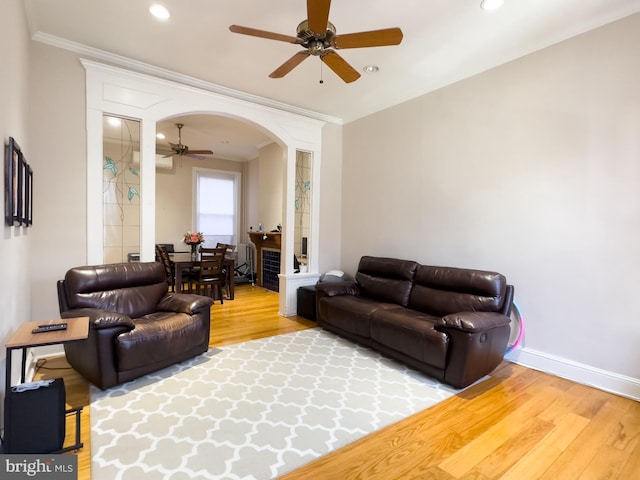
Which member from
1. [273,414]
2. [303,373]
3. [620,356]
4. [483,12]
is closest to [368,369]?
[303,373]

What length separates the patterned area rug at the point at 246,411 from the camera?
5.81 ft

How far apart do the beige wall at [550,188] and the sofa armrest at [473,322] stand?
0.66m

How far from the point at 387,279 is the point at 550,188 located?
1928mm

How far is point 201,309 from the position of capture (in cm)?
313

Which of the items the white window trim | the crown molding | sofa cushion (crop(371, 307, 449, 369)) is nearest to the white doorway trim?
the crown molding

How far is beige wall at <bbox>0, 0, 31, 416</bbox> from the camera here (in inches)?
73.2

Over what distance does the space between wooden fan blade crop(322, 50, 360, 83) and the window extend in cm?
578

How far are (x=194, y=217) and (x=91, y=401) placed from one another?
566cm

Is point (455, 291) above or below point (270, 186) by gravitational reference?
below

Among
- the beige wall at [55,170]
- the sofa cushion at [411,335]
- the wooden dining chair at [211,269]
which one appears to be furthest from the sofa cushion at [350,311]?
the beige wall at [55,170]

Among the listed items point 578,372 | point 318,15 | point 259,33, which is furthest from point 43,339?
point 578,372

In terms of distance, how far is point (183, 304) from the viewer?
315 cm

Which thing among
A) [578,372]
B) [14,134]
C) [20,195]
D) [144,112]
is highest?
[144,112]

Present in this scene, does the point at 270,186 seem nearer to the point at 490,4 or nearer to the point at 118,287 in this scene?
the point at 118,287
